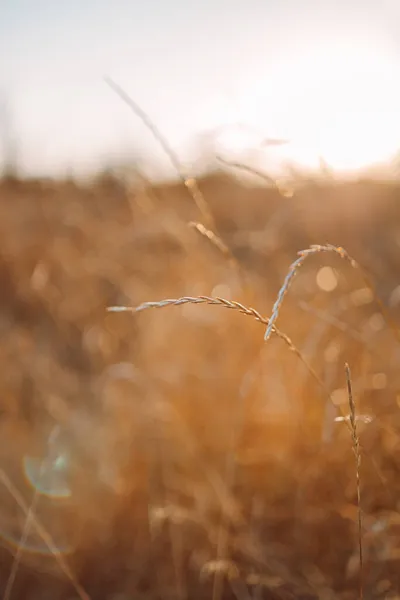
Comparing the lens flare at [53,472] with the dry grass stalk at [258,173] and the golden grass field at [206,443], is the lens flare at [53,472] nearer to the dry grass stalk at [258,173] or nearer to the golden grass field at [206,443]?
the golden grass field at [206,443]

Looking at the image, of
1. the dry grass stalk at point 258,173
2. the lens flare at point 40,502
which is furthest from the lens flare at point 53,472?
the dry grass stalk at point 258,173

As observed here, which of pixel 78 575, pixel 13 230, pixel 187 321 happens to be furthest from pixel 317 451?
pixel 13 230

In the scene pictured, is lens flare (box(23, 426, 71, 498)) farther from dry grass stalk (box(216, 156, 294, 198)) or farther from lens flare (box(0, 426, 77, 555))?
dry grass stalk (box(216, 156, 294, 198))

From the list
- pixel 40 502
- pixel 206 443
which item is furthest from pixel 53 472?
pixel 206 443

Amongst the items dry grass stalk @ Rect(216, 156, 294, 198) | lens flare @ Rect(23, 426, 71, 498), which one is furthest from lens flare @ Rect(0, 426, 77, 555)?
dry grass stalk @ Rect(216, 156, 294, 198)

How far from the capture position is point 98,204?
3646 mm

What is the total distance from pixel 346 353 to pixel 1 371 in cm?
83

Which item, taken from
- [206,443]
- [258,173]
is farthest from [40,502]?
[258,173]

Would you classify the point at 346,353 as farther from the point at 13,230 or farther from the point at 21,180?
the point at 21,180

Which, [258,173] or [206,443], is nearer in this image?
[258,173]

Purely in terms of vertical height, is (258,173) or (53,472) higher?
(258,173)

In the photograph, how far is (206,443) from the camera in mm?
1309

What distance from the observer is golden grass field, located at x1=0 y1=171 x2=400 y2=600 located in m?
1.05

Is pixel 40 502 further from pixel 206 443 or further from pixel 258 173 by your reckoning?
pixel 258 173
